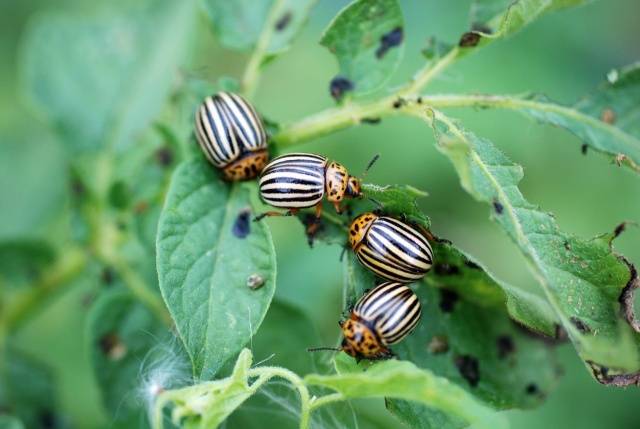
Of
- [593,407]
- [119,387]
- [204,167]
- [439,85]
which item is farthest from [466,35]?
[593,407]

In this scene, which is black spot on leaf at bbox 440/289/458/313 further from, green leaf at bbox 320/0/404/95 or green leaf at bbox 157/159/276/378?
green leaf at bbox 320/0/404/95

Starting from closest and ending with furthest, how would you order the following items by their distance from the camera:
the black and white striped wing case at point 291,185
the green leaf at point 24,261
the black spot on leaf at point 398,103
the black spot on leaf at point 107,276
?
the black spot on leaf at point 398,103, the black and white striped wing case at point 291,185, the black spot on leaf at point 107,276, the green leaf at point 24,261

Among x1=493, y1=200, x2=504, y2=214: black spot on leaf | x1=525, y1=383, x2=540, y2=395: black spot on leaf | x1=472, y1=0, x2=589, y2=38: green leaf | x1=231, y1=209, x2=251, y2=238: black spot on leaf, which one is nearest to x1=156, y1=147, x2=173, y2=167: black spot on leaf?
x1=231, y1=209, x2=251, y2=238: black spot on leaf

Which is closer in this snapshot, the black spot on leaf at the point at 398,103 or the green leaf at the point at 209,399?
the green leaf at the point at 209,399

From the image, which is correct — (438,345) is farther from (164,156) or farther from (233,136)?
(164,156)

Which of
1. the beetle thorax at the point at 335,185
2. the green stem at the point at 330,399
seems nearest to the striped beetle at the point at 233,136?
the beetle thorax at the point at 335,185

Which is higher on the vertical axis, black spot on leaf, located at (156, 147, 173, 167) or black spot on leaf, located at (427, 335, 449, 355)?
black spot on leaf, located at (156, 147, 173, 167)

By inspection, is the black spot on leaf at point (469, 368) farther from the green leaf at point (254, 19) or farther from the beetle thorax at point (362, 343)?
the green leaf at point (254, 19)
